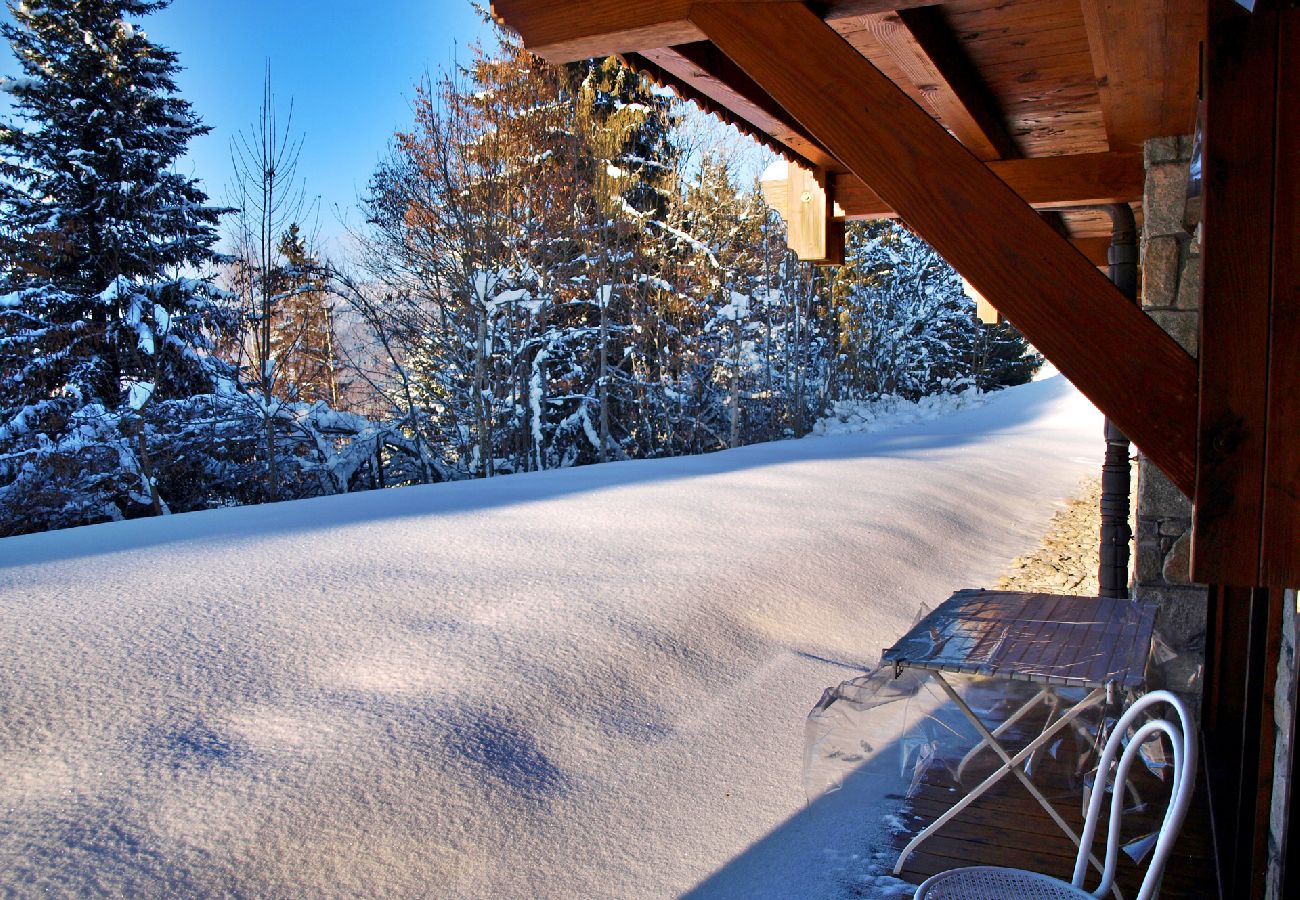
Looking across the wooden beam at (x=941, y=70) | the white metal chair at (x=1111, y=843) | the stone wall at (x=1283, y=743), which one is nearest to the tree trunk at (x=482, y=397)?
the wooden beam at (x=941, y=70)

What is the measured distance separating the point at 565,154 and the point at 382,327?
12.3ft

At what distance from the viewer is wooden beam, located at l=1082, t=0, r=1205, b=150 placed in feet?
6.27

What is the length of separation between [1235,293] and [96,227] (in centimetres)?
1378

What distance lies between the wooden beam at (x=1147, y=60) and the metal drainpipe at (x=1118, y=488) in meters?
0.91

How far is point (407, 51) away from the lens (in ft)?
41.3

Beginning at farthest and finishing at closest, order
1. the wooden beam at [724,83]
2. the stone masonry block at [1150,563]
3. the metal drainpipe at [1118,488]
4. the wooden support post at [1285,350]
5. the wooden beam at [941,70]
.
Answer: the metal drainpipe at [1118,488] < the stone masonry block at [1150,563] < the wooden beam at [724,83] < the wooden beam at [941,70] < the wooden support post at [1285,350]

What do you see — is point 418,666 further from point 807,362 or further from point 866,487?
point 807,362

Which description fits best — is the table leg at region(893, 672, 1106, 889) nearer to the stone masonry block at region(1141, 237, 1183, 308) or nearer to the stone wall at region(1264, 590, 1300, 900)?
the stone wall at region(1264, 590, 1300, 900)

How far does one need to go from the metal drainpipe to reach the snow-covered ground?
1.02 metres

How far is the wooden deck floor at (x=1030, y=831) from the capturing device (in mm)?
2352

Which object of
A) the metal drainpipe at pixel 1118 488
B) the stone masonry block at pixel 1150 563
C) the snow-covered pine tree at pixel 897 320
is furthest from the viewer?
the snow-covered pine tree at pixel 897 320

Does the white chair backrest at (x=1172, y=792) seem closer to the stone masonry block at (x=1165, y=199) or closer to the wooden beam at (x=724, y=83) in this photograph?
the wooden beam at (x=724, y=83)

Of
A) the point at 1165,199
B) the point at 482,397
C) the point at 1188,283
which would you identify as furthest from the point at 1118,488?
the point at 482,397

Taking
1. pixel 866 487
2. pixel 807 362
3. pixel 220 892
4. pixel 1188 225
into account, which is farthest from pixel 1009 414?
pixel 220 892
